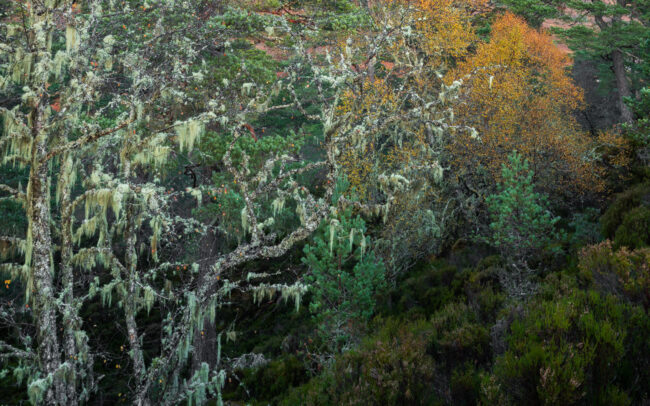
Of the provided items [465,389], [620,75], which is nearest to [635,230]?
[465,389]

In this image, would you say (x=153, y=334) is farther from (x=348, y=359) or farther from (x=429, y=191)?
(x=348, y=359)

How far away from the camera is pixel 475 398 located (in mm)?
4641

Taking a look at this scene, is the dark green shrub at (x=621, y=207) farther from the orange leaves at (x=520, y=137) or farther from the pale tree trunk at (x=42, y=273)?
the pale tree trunk at (x=42, y=273)

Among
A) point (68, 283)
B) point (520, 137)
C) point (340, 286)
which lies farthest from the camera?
point (520, 137)

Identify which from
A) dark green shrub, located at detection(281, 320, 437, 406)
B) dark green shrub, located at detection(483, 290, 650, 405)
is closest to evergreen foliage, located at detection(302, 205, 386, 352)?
dark green shrub, located at detection(281, 320, 437, 406)

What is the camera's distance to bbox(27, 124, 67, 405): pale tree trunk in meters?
6.54

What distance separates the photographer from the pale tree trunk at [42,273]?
21.4 ft

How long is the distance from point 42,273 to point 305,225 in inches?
166

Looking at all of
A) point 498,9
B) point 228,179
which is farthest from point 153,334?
point 498,9

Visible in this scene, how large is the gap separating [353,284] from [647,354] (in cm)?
680

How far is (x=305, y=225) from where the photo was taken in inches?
259

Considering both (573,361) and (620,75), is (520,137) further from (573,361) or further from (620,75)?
(620,75)

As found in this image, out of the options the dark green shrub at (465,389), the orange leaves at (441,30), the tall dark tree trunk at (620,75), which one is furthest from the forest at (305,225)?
the tall dark tree trunk at (620,75)

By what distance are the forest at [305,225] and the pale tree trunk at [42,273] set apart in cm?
3
